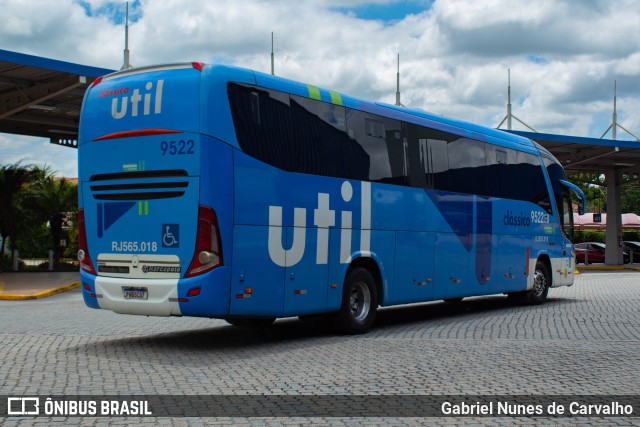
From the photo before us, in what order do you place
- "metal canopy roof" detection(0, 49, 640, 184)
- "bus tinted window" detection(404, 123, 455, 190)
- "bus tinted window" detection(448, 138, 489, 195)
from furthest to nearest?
"metal canopy roof" detection(0, 49, 640, 184)
"bus tinted window" detection(448, 138, 489, 195)
"bus tinted window" detection(404, 123, 455, 190)

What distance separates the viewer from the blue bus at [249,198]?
32.7 ft

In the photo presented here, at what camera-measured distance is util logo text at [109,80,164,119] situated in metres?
10.3

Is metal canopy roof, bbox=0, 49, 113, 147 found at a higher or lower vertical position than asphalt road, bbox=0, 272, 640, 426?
higher

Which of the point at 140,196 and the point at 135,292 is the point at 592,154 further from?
the point at 135,292

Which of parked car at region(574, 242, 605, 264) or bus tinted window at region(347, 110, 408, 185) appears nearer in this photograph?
bus tinted window at region(347, 110, 408, 185)

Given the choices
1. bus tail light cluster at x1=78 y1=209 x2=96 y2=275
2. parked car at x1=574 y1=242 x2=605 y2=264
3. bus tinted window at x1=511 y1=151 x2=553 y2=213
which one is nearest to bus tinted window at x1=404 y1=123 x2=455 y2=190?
bus tinted window at x1=511 y1=151 x2=553 y2=213

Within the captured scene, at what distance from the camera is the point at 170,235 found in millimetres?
10070

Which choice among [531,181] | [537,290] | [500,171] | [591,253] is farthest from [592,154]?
[500,171]

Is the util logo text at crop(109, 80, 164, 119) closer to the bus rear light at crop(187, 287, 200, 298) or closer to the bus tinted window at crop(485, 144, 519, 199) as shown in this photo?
the bus rear light at crop(187, 287, 200, 298)

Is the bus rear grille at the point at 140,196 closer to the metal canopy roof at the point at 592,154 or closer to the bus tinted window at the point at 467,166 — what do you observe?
the bus tinted window at the point at 467,166

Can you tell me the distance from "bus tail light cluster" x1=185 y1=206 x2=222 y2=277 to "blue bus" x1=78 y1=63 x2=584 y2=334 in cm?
2

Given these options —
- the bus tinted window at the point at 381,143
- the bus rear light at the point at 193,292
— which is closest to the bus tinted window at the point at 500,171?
the bus tinted window at the point at 381,143

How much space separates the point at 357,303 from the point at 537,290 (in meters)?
7.62

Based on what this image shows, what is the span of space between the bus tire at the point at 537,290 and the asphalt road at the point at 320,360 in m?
3.02
